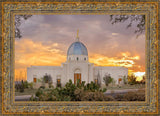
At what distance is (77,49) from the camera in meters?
5.77

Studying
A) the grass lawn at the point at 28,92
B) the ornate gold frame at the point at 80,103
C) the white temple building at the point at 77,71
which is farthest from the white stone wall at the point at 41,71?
the ornate gold frame at the point at 80,103

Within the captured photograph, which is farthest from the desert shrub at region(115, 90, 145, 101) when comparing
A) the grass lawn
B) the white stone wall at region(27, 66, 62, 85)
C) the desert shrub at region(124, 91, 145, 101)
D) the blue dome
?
the grass lawn

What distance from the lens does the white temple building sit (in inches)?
222

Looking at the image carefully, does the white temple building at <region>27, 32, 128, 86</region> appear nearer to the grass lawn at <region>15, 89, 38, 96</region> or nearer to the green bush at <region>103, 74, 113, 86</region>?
the green bush at <region>103, 74, 113, 86</region>

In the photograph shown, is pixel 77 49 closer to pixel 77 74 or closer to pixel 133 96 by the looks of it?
pixel 77 74

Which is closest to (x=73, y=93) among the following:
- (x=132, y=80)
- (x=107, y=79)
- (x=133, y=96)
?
(x=107, y=79)

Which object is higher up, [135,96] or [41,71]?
[41,71]

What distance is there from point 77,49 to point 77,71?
719 mm

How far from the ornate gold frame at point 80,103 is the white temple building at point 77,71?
67 cm

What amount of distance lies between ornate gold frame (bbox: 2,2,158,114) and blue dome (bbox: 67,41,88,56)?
0.98 meters

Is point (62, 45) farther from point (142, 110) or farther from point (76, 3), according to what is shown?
point (142, 110)

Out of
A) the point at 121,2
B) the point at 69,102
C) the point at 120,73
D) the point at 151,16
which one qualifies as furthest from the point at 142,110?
the point at 121,2

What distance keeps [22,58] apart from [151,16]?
376 centimetres

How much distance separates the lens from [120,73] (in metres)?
5.66
